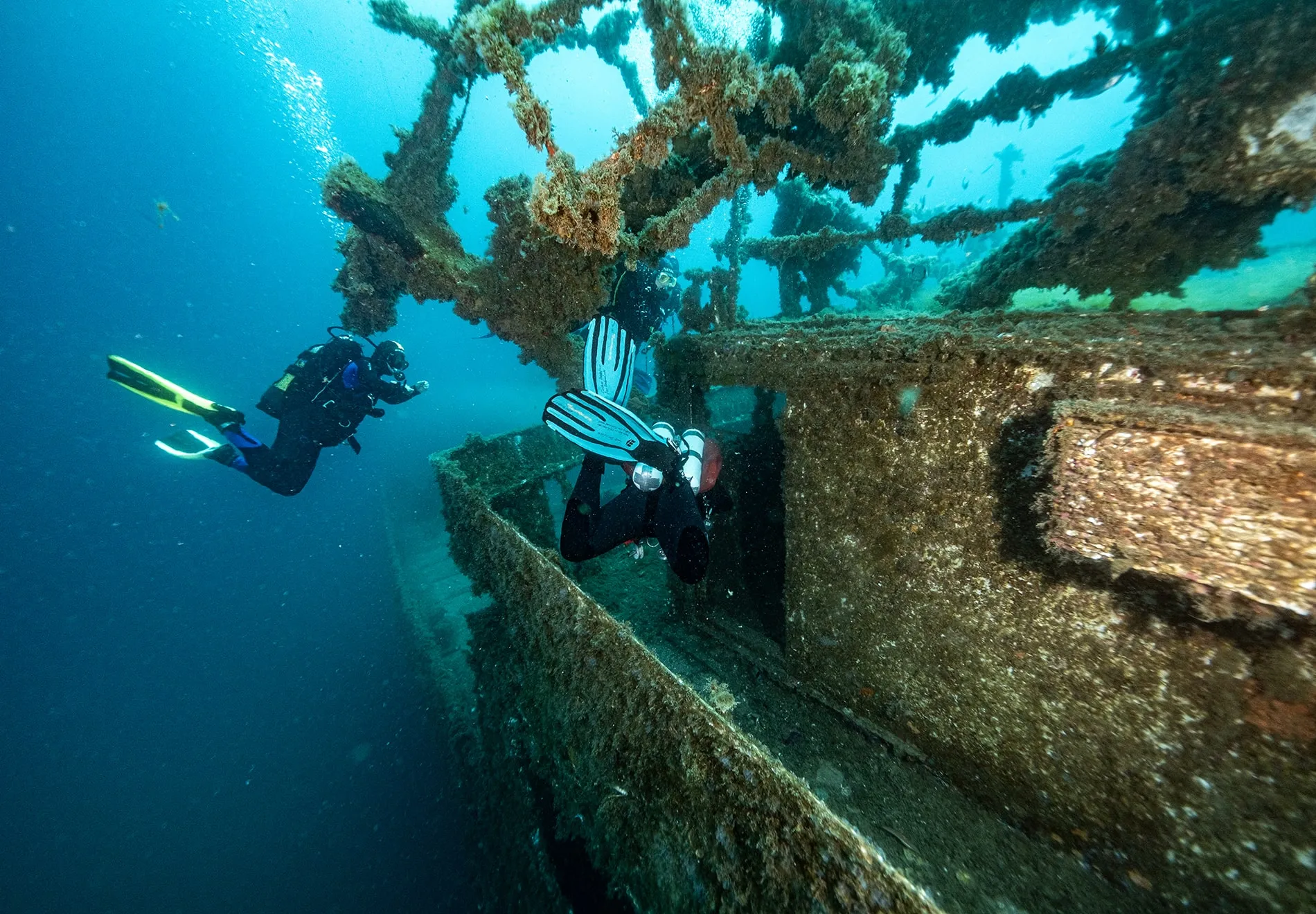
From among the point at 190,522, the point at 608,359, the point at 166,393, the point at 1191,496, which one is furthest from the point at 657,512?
the point at 190,522

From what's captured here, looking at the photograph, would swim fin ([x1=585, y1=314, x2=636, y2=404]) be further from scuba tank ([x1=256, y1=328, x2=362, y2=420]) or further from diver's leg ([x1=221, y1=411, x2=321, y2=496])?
diver's leg ([x1=221, y1=411, x2=321, y2=496])

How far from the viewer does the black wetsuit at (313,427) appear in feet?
24.8

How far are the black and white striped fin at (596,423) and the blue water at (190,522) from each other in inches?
236

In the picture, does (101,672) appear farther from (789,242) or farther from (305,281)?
(305,281)

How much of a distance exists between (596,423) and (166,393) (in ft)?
29.5

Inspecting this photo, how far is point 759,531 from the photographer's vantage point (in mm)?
4406

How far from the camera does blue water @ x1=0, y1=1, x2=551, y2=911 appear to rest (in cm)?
1064

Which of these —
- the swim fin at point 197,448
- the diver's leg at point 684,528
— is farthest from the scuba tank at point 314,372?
the diver's leg at point 684,528

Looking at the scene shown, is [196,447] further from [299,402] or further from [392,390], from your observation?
[392,390]

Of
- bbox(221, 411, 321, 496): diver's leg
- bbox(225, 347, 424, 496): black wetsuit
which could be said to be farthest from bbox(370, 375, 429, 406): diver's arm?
bbox(221, 411, 321, 496): diver's leg

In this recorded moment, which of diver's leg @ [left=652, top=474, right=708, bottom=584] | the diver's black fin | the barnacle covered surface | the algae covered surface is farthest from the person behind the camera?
the diver's black fin

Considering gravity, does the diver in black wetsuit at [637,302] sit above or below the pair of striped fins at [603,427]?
above

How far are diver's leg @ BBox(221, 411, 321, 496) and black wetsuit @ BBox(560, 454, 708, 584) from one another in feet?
22.1

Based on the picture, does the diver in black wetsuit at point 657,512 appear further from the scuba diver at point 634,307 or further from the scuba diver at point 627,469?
the scuba diver at point 634,307
